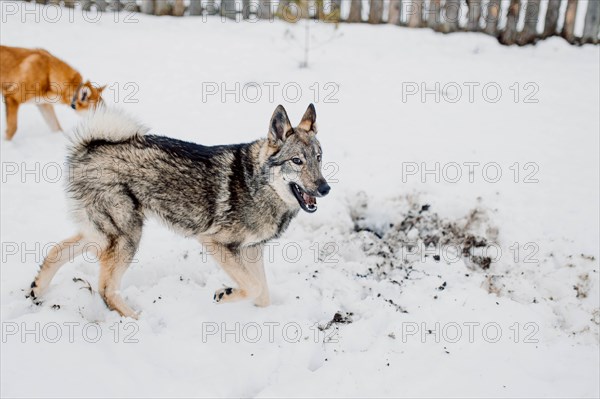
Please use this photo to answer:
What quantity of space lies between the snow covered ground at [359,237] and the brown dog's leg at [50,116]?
125 millimetres

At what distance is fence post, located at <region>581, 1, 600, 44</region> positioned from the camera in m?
7.84

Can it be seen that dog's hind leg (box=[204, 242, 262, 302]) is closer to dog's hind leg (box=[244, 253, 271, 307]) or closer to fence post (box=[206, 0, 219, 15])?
dog's hind leg (box=[244, 253, 271, 307])

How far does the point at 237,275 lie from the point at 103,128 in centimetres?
149

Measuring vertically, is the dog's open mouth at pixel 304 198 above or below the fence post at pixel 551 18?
below

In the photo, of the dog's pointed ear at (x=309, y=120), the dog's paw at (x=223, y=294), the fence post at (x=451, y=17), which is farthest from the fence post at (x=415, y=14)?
the dog's paw at (x=223, y=294)

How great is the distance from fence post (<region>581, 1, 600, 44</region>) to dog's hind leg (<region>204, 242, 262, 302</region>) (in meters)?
7.20

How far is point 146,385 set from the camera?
3.28 m

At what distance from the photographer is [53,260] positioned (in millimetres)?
3807

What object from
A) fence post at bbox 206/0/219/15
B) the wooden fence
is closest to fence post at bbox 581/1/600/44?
the wooden fence

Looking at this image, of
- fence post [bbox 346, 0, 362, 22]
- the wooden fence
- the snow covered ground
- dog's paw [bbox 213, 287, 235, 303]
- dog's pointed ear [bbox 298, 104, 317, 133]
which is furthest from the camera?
fence post [bbox 346, 0, 362, 22]

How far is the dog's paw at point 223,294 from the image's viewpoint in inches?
153

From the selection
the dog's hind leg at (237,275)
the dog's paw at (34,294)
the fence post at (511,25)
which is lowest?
the dog's paw at (34,294)

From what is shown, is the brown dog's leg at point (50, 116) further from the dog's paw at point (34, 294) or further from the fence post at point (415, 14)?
the fence post at point (415, 14)

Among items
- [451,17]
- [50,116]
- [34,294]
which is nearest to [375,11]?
[451,17]
